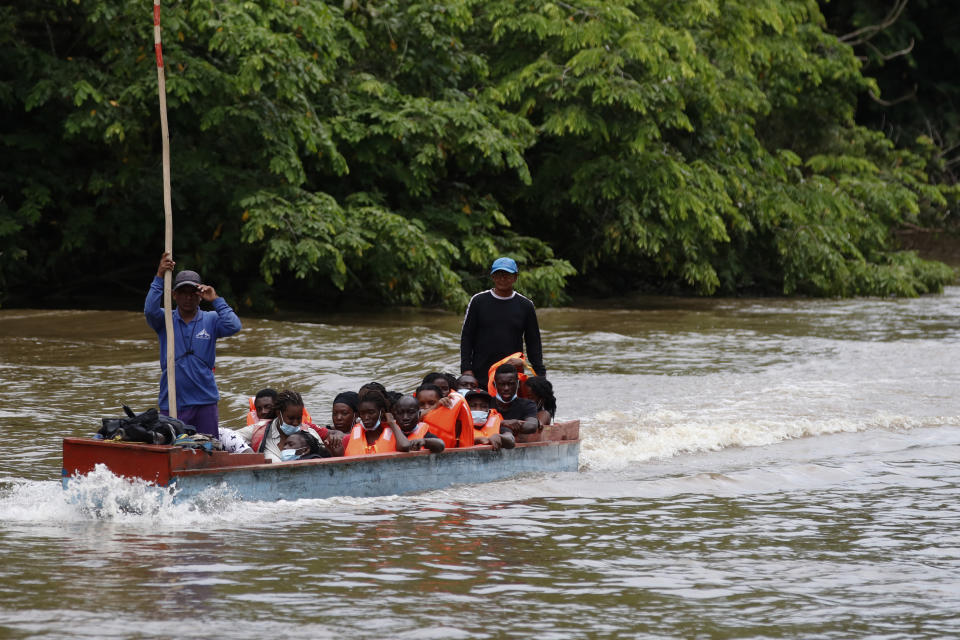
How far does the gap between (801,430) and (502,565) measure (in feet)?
21.3

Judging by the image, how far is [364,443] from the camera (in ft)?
31.1

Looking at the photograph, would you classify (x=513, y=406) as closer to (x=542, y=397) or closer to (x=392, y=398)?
(x=542, y=397)

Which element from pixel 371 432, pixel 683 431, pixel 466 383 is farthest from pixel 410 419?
pixel 683 431

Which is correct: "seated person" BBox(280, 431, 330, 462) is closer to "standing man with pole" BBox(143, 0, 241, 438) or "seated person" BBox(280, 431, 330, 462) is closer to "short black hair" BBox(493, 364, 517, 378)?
"standing man with pole" BBox(143, 0, 241, 438)

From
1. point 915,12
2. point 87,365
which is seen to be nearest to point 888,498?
point 87,365

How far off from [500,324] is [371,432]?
1615mm

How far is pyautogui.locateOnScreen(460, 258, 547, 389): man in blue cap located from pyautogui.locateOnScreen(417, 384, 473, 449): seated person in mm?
824

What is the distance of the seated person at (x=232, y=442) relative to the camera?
9.12 meters

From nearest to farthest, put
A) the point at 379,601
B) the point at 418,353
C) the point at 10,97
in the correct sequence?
1. the point at 379,601
2. the point at 418,353
3. the point at 10,97

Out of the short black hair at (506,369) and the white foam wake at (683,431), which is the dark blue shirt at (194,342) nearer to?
the short black hair at (506,369)

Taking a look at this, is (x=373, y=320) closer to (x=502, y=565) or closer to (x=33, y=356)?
(x=33, y=356)

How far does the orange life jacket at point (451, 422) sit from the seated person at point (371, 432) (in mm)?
398

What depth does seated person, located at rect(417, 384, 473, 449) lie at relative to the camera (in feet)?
32.3

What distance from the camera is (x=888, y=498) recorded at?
31.5 feet
